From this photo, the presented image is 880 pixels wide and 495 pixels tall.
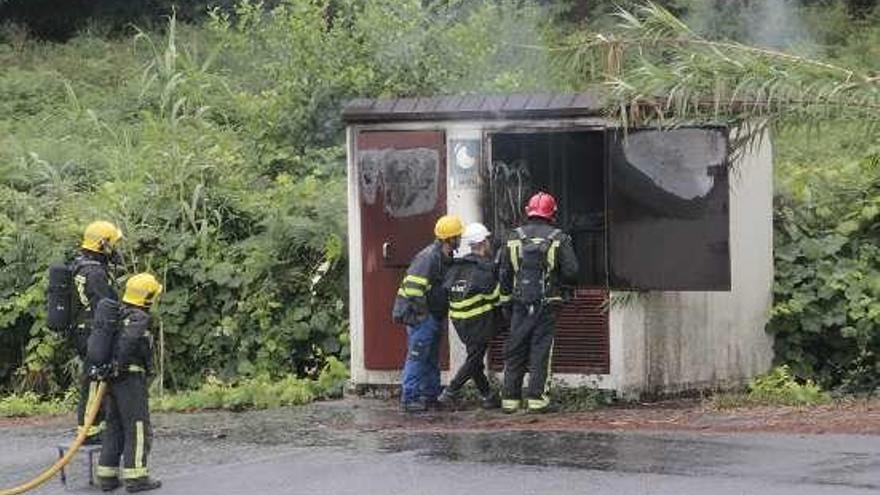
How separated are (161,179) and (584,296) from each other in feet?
17.6

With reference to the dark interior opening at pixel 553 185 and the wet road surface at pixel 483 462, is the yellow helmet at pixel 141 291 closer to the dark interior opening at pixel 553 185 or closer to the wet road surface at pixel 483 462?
the wet road surface at pixel 483 462

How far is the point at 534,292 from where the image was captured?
11391mm

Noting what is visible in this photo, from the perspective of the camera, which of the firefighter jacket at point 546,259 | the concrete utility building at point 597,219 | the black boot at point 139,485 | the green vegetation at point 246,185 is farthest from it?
the green vegetation at point 246,185

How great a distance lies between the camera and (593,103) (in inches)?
460

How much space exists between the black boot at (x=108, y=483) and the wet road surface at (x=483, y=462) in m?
0.20

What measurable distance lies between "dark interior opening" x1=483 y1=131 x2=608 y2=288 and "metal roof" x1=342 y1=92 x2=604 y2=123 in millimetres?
223

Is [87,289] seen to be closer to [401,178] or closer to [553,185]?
[401,178]

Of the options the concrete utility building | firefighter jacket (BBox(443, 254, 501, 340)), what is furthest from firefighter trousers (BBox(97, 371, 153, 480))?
the concrete utility building

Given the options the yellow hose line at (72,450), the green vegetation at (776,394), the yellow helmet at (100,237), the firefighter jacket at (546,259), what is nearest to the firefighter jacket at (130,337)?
the yellow hose line at (72,450)

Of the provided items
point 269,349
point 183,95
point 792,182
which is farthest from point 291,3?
point 792,182

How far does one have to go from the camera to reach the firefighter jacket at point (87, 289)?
970 centimetres

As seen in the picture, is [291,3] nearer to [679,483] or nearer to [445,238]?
[445,238]

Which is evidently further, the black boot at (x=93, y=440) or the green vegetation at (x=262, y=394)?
the green vegetation at (x=262, y=394)

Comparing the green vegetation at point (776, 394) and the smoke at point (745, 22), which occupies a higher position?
the smoke at point (745, 22)
